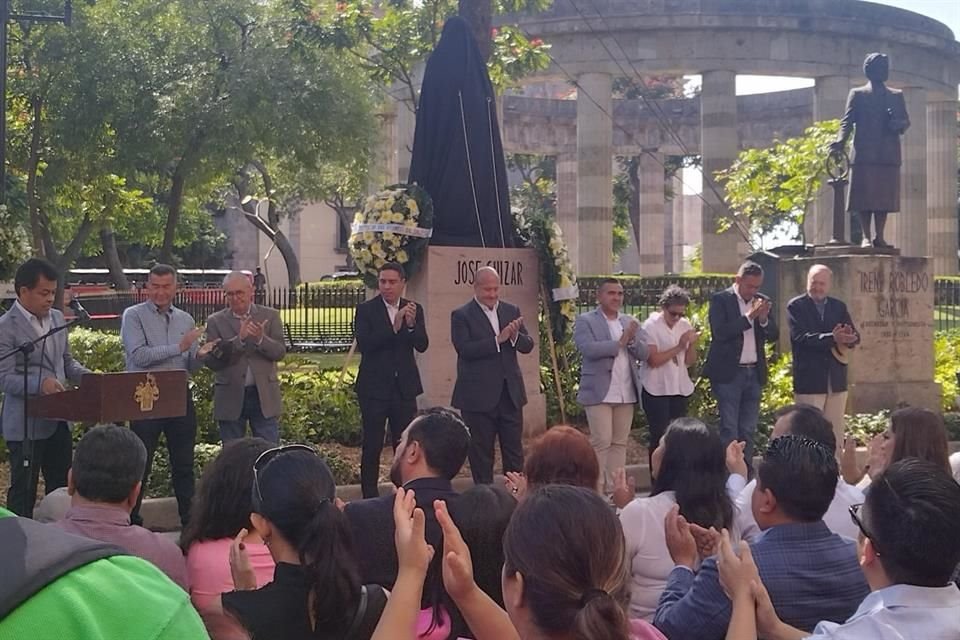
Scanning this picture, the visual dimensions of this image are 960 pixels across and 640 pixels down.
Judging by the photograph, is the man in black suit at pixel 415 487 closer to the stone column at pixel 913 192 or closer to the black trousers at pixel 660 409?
the black trousers at pixel 660 409

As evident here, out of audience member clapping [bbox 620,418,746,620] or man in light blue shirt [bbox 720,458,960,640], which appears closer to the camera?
man in light blue shirt [bbox 720,458,960,640]

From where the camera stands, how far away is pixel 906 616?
3051mm

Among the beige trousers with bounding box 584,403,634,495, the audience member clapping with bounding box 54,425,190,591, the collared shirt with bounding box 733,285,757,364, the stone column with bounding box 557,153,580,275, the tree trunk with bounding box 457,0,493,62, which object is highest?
the stone column with bounding box 557,153,580,275

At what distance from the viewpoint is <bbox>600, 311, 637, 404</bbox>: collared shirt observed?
33.6 feet

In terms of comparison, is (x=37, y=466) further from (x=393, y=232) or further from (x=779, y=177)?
(x=779, y=177)

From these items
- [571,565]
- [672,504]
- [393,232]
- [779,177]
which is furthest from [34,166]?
[779,177]

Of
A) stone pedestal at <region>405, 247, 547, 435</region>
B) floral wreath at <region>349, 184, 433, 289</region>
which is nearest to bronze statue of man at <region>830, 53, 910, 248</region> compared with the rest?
stone pedestal at <region>405, 247, 547, 435</region>

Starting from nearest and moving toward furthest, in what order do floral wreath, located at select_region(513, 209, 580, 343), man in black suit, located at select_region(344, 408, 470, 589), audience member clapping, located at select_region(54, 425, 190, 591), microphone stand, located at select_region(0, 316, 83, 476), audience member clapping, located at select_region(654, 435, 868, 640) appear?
1. audience member clapping, located at select_region(654, 435, 868, 640)
2. audience member clapping, located at select_region(54, 425, 190, 591)
3. man in black suit, located at select_region(344, 408, 470, 589)
4. microphone stand, located at select_region(0, 316, 83, 476)
5. floral wreath, located at select_region(513, 209, 580, 343)

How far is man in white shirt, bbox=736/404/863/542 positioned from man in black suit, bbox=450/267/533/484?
11.8 ft

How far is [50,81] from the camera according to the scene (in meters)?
22.3

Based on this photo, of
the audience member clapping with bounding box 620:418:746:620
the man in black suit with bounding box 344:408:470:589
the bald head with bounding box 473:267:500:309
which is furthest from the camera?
the bald head with bounding box 473:267:500:309

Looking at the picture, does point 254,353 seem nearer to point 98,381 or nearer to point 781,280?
point 98,381

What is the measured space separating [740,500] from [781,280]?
1167cm

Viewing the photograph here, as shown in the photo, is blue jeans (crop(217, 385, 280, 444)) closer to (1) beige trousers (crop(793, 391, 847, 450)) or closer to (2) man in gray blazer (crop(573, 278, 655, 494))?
(2) man in gray blazer (crop(573, 278, 655, 494))
